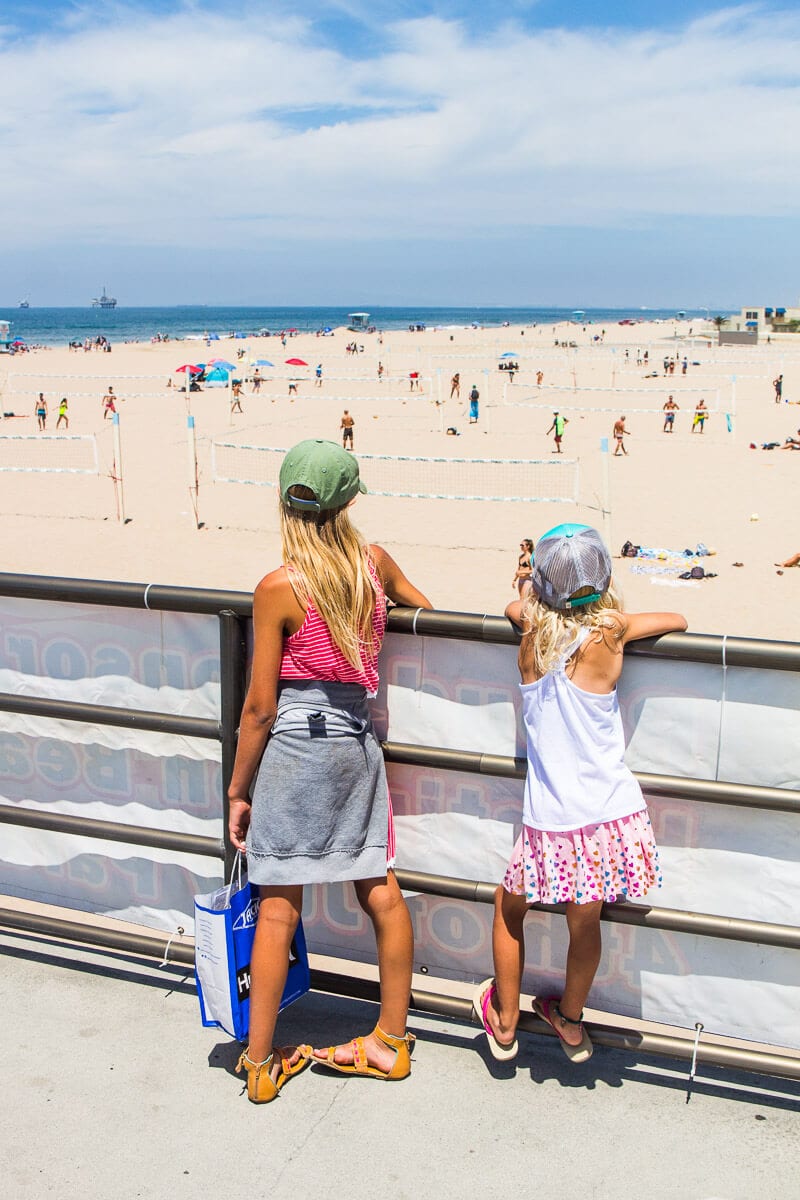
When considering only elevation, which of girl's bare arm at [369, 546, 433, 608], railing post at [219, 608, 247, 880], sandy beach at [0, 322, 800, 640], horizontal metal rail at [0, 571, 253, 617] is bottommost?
sandy beach at [0, 322, 800, 640]

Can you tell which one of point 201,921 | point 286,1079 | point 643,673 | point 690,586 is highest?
point 643,673

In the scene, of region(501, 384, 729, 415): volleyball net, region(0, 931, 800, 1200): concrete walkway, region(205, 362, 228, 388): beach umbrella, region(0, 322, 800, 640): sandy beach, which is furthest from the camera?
region(205, 362, 228, 388): beach umbrella

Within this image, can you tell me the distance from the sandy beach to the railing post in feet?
33.6

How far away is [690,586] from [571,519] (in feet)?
15.7

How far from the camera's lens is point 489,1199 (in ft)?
8.20

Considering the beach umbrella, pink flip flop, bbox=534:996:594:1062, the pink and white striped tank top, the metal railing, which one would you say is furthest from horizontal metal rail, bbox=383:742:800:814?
the beach umbrella

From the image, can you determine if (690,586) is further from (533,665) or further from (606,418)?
(606,418)

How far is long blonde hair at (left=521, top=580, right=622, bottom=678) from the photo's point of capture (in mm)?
2719

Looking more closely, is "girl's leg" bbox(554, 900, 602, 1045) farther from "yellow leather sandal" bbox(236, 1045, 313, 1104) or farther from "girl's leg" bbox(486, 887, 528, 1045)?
"yellow leather sandal" bbox(236, 1045, 313, 1104)

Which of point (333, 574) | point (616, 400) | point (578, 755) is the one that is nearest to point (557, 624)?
point (578, 755)

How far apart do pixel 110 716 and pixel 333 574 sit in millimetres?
993

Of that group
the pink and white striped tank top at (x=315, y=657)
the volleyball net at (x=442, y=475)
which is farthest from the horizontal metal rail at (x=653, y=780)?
the volleyball net at (x=442, y=475)

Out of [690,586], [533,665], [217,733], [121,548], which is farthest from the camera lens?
[121,548]

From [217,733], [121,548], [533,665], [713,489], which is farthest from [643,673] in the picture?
[713,489]
